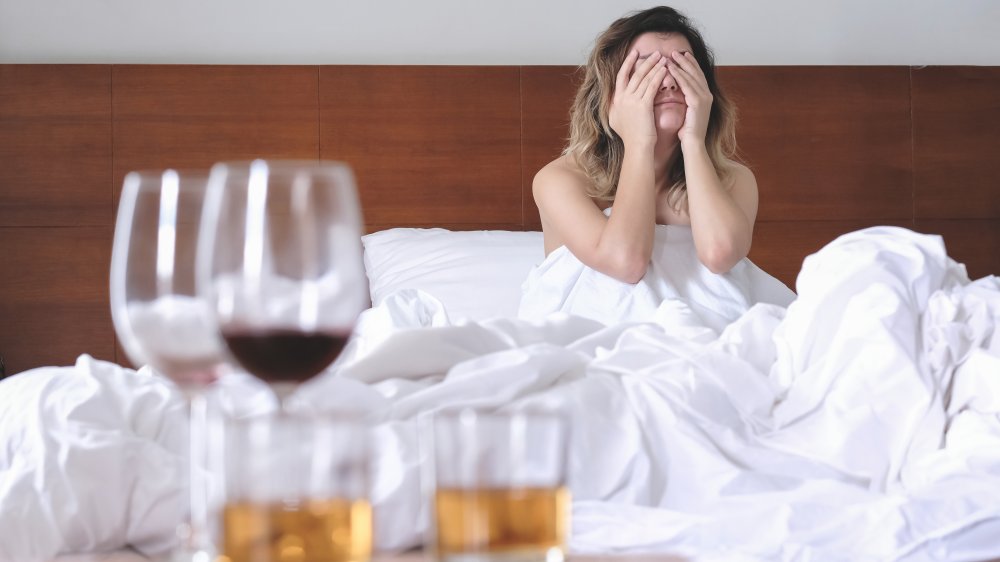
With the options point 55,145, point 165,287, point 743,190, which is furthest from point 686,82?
point 165,287

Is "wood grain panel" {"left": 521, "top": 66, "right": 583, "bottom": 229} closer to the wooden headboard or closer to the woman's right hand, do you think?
the wooden headboard

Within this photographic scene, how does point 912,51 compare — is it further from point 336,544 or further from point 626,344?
point 336,544

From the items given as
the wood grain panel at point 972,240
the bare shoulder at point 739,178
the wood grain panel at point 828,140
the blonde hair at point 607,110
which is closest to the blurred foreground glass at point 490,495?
the blonde hair at point 607,110

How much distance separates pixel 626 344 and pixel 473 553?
1189mm

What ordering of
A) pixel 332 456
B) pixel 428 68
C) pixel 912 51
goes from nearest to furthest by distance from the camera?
pixel 332 456
pixel 428 68
pixel 912 51

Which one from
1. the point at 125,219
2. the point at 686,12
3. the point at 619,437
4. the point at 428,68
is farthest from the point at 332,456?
the point at 686,12

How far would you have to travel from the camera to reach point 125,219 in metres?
0.53

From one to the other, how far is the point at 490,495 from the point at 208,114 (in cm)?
334

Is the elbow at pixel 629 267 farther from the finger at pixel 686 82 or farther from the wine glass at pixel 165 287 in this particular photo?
the wine glass at pixel 165 287

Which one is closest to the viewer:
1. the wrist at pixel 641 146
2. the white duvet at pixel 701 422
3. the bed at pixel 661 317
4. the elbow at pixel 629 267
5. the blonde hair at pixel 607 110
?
the white duvet at pixel 701 422

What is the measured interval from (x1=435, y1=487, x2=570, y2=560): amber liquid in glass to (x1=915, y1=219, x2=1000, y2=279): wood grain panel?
3.67 m

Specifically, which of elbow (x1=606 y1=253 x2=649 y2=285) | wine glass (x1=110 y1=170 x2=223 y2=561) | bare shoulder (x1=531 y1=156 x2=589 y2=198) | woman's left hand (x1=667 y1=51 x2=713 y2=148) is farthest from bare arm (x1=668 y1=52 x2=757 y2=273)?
wine glass (x1=110 y1=170 x2=223 y2=561)

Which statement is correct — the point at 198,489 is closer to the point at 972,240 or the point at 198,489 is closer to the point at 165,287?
the point at 165,287

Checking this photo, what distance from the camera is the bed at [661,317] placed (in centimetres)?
137
